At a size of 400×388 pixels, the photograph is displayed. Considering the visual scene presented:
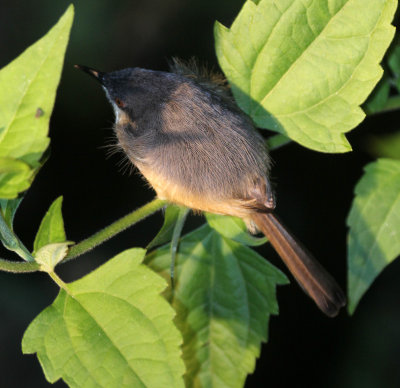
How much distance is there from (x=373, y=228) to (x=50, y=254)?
129cm

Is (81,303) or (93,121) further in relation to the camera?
(93,121)

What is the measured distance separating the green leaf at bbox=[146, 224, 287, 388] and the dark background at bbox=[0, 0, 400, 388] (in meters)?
1.71

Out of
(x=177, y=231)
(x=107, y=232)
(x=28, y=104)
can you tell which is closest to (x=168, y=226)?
(x=177, y=231)

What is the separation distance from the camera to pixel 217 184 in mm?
2074

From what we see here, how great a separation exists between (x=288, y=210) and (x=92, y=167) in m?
1.60

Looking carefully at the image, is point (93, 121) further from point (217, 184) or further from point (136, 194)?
point (217, 184)

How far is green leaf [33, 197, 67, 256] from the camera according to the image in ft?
6.13

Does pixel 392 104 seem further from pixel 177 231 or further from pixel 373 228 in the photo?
pixel 177 231

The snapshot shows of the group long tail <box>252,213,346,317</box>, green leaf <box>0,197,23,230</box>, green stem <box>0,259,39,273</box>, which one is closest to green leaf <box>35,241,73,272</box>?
green stem <box>0,259,39,273</box>

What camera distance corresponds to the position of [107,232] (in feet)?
6.35

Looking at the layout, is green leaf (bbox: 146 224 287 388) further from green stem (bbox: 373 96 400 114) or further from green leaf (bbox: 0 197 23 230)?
green stem (bbox: 373 96 400 114)

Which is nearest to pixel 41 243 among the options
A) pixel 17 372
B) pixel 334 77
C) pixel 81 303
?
pixel 81 303

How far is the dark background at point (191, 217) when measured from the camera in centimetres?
425

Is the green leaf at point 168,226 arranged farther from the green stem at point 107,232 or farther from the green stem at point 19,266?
the green stem at point 19,266
